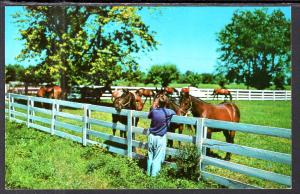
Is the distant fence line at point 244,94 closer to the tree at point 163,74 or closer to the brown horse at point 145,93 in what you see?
the brown horse at point 145,93

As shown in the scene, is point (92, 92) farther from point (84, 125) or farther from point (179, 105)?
point (179, 105)

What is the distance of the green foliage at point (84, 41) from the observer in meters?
9.79

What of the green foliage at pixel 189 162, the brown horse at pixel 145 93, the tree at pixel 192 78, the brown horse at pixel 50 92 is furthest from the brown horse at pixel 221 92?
the brown horse at pixel 50 92

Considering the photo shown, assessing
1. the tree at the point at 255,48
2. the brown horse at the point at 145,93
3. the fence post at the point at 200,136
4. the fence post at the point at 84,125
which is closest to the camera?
the fence post at the point at 200,136

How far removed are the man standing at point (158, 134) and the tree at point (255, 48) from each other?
1.76 metres

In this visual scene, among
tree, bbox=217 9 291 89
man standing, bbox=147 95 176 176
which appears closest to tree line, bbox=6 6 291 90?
tree, bbox=217 9 291 89

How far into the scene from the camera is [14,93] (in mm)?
10922

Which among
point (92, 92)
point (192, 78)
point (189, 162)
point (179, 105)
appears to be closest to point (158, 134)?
point (189, 162)

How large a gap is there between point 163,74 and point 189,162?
2.12 metres

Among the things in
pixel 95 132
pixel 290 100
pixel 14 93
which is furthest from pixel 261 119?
pixel 14 93

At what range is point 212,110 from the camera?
967cm

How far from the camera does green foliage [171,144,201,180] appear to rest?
848cm

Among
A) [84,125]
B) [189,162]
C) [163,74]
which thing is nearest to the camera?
[189,162]

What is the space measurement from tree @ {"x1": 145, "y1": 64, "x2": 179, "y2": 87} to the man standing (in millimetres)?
931
